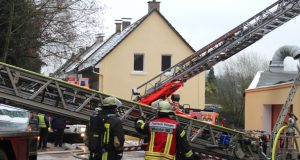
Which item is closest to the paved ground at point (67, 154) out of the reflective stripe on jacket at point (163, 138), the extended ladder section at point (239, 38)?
the extended ladder section at point (239, 38)

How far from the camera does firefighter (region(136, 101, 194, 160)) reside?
7129mm

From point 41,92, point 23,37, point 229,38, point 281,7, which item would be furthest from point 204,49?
point 41,92

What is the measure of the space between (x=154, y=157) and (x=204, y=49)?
1202 centimetres

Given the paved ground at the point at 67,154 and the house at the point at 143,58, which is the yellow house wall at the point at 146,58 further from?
the paved ground at the point at 67,154

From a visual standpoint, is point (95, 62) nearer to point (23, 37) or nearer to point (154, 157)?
point (23, 37)

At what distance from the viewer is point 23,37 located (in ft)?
69.4

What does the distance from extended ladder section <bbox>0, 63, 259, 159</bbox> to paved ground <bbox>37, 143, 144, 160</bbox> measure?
15.9 ft

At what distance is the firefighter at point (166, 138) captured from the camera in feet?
23.4

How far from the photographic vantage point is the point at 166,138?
23.5 feet

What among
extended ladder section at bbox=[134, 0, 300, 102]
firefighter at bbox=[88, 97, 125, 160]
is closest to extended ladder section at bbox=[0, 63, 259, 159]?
firefighter at bbox=[88, 97, 125, 160]

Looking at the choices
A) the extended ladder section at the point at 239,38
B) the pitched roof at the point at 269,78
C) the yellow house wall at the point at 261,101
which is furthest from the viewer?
the extended ladder section at the point at 239,38

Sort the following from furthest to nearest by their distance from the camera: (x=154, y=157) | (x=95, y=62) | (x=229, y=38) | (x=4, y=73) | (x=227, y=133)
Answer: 1. (x=95, y=62)
2. (x=229, y=38)
3. (x=227, y=133)
4. (x=4, y=73)
5. (x=154, y=157)

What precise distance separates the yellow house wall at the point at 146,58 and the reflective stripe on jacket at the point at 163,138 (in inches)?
894

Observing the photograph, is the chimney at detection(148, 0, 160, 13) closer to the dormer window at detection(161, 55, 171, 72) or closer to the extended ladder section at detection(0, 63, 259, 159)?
the dormer window at detection(161, 55, 171, 72)
